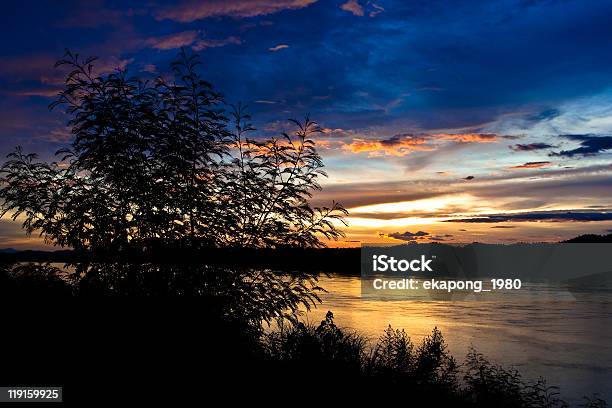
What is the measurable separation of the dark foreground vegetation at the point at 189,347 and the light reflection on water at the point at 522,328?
9.33m

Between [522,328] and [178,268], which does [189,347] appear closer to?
[178,268]

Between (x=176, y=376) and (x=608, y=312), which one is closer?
(x=176, y=376)

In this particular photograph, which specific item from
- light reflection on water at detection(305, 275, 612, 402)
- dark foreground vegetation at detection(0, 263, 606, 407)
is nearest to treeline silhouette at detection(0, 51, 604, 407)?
dark foreground vegetation at detection(0, 263, 606, 407)

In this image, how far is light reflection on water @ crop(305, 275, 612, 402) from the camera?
106 ft

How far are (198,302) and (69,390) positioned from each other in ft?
13.7

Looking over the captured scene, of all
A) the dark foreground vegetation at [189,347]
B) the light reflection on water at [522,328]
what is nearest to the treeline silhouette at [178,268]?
the dark foreground vegetation at [189,347]

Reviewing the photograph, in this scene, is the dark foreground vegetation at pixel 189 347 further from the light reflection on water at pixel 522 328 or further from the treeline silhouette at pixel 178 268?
the light reflection on water at pixel 522 328

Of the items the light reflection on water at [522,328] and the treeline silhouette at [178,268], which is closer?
the treeline silhouette at [178,268]

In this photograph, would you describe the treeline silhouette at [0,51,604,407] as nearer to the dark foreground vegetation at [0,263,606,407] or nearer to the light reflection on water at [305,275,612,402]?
the dark foreground vegetation at [0,263,606,407]

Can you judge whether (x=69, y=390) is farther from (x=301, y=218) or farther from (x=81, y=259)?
(x=301, y=218)

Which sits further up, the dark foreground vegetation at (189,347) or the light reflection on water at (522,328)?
the dark foreground vegetation at (189,347)

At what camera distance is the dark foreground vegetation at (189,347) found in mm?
14383

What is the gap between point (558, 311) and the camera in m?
63.9

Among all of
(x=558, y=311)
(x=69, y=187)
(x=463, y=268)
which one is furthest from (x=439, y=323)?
(x=463, y=268)
